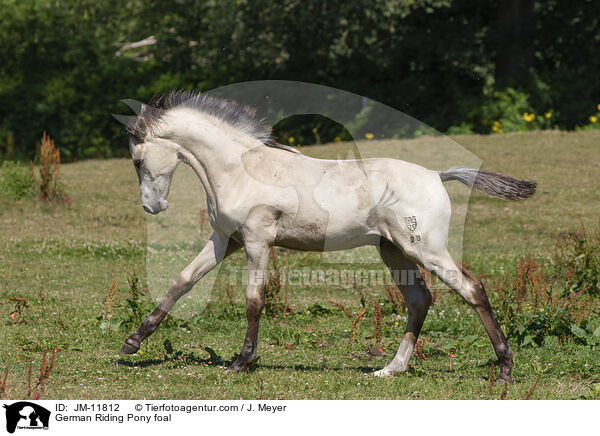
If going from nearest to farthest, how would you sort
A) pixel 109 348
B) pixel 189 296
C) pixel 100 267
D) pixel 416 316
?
pixel 416 316
pixel 109 348
pixel 189 296
pixel 100 267

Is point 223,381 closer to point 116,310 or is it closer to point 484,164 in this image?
point 116,310

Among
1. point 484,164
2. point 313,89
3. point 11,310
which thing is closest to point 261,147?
point 11,310

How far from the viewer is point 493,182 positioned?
6.66 meters

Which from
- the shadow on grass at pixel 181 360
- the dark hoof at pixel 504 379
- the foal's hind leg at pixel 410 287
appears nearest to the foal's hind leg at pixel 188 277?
the shadow on grass at pixel 181 360

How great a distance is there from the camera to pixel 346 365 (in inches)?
275

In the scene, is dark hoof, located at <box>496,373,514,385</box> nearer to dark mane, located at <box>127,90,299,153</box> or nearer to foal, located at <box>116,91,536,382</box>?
foal, located at <box>116,91,536,382</box>

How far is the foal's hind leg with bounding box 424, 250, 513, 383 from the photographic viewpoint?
20.5 feet

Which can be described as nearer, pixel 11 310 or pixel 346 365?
pixel 346 365

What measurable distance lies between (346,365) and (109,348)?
7.29ft

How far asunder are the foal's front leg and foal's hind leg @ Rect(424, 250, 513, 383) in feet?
4.45

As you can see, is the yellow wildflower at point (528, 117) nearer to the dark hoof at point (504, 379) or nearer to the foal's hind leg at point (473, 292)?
the foal's hind leg at point (473, 292)

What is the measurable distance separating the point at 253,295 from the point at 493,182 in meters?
2.26
